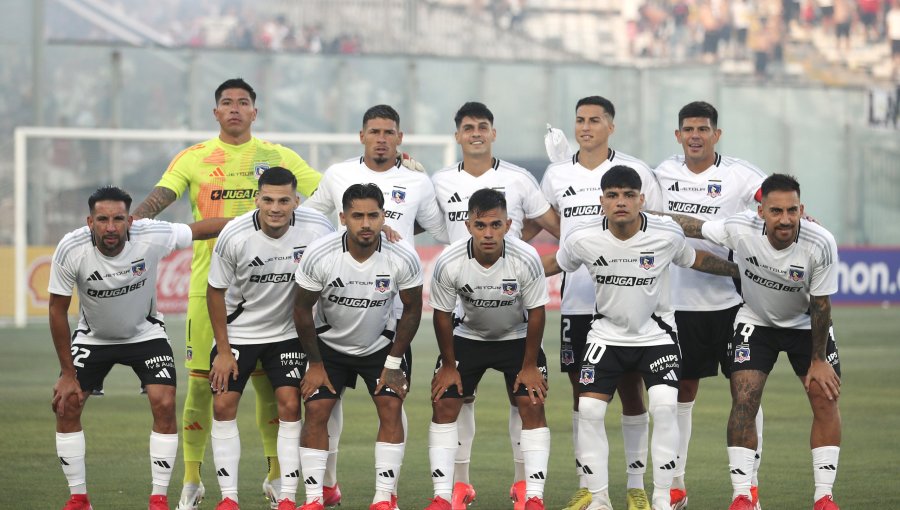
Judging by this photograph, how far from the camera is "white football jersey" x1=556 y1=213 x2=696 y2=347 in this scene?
756 cm

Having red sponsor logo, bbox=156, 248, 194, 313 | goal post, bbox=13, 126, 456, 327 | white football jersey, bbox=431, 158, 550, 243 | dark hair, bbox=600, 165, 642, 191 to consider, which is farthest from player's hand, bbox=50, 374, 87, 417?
red sponsor logo, bbox=156, 248, 194, 313

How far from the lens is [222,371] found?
7492 mm

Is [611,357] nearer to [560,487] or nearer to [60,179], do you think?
[560,487]

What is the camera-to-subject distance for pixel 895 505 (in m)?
8.00

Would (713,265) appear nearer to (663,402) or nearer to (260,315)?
(663,402)

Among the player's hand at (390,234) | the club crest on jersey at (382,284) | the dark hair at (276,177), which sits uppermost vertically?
the dark hair at (276,177)

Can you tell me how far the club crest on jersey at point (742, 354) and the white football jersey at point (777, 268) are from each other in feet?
0.56

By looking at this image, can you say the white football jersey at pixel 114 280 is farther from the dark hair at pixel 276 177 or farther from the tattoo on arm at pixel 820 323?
the tattoo on arm at pixel 820 323

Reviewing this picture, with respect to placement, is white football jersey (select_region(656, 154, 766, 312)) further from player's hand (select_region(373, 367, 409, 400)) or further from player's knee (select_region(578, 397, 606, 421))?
player's hand (select_region(373, 367, 409, 400))

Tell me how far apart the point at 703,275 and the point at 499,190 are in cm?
146

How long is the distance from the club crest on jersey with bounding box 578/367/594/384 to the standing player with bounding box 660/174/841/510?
2.73ft

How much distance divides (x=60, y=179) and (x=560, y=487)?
1669 cm

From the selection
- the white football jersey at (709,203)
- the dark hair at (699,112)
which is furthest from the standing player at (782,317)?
the dark hair at (699,112)

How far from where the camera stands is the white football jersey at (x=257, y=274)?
7.57 m
